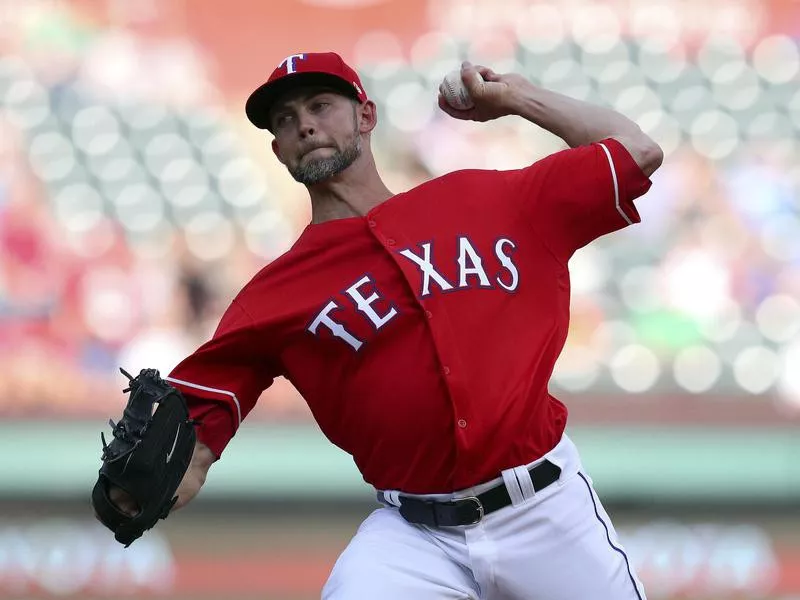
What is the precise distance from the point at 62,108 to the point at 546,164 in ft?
23.9

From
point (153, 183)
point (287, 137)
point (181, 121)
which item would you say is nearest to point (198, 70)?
point (181, 121)

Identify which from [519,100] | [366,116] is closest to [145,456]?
[366,116]

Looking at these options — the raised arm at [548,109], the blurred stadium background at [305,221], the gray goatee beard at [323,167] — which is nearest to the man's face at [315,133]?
the gray goatee beard at [323,167]

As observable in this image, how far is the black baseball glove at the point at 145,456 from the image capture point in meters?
2.39

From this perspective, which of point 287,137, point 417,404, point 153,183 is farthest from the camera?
point 153,183

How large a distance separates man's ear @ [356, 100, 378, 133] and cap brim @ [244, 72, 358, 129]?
6 cm

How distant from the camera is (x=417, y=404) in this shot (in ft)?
8.38

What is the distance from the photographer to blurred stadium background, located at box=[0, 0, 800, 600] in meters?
8.07

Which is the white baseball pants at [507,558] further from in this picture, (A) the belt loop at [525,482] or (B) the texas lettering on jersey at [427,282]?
(B) the texas lettering on jersey at [427,282]

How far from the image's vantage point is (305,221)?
8977 millimetres

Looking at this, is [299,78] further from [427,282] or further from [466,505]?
[466,505]

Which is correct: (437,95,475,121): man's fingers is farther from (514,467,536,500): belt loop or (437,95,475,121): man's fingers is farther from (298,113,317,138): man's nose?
(514,467,536,500): belt loop

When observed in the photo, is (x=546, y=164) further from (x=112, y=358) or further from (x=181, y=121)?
(x=181, y=121)

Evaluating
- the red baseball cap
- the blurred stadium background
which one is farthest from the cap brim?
the blurred stadium background
